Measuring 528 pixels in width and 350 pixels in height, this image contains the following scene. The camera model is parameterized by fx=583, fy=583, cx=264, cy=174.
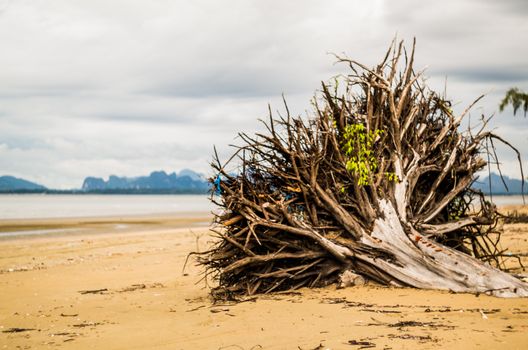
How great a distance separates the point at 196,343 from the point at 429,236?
4144 millimetres

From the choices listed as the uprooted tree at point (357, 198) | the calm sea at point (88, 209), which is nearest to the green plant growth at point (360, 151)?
the uprooted tree at point (357, 198)

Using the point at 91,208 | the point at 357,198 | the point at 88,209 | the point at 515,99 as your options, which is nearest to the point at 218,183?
the point at 357,198

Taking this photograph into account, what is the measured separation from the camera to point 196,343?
20.6 feet

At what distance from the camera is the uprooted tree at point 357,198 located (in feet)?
27.3

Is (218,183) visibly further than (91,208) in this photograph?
No

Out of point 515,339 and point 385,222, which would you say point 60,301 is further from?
point 515,339

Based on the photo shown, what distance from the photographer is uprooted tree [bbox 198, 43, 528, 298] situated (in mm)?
8328

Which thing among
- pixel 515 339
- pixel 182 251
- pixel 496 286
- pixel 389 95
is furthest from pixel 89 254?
pixel 515 339

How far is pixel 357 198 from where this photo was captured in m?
8.75

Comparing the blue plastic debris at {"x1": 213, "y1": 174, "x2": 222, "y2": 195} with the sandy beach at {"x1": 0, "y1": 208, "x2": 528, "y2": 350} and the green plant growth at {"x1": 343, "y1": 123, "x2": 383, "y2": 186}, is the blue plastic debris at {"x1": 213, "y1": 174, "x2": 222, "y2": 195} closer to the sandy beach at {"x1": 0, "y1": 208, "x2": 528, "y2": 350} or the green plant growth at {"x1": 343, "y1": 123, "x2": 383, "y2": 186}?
the sandy beach at {"x1": 0, "y1": 208, "x2": 528, "y2": 350}

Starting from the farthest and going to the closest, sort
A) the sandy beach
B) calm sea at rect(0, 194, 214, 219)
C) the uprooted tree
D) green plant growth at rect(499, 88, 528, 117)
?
1. calm sea at rect(0, 194, 214, 219)
2. green plant growth at rect(499, 88, 528, 117)
3. the uprooted tree
4. the sandy beach

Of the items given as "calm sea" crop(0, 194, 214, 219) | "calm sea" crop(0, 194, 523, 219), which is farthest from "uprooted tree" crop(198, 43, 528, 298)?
"calm sea" crop(0, 194, 523, 219)

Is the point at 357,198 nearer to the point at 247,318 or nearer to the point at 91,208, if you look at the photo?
the point at 247,318

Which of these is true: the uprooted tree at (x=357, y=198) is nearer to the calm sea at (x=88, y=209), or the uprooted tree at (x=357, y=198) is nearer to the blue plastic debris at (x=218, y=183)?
the blue plastic debris at (x=218, y=183)
